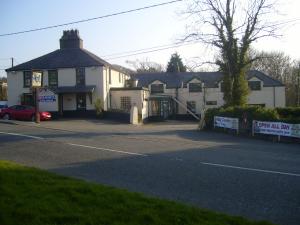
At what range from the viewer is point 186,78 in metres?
59.2

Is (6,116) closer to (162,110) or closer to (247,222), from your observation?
(162,110)

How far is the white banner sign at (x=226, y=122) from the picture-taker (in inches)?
1131

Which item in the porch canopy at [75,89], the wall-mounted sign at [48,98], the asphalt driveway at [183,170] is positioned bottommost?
the asphalt driveway at [183,170]

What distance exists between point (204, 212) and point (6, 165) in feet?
19.1

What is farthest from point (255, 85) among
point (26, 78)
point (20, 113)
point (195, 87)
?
point (20, 113)

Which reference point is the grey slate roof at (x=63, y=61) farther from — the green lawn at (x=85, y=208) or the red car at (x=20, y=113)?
the green lawn at (x=85, y=208)

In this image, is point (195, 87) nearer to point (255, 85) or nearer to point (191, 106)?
point (191, 106)

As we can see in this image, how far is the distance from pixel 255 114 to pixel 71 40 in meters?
26.8

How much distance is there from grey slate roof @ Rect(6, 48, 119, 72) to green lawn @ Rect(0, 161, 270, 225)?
35.3 m

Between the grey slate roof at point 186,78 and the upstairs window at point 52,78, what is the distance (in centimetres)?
1709

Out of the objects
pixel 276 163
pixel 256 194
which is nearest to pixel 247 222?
pixel 256 194

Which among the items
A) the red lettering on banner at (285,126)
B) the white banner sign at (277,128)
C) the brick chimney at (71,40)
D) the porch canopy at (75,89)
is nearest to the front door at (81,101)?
the porch canopy at (75,89)

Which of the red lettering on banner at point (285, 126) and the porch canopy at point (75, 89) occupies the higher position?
the porch canopy at point (75, 89)

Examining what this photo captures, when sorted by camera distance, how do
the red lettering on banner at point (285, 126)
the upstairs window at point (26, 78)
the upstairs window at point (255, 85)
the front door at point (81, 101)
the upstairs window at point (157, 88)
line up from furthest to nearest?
the upstairs window at point (157, 88)
the upstairs window at point (255, 85)
the upstairs window at point (26, 78)
the front door at point (81, 101)
the red lettering on banner at point (285, 126)
